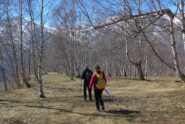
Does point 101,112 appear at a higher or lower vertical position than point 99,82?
lower

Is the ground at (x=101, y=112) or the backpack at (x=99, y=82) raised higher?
the backpack at (x=99, y=82)

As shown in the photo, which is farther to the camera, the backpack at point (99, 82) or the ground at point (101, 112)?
the backpack at point (99, 82)

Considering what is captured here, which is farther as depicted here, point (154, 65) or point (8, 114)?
point (154, 65)

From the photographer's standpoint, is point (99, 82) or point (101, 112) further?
point (101, 112)

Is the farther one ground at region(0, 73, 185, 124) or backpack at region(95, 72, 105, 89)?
backpack at region(95, 72, 105, 89)

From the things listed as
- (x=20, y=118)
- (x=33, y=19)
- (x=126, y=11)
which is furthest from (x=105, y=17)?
(x=33, y=19)

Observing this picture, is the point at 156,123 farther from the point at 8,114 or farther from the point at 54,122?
the point at 8,114

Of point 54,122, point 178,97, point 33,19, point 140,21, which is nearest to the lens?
point 140,21

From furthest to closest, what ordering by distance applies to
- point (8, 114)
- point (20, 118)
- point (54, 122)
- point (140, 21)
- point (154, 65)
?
point (154, 65) → point (8, 114) → point (20, 118) → point (54, 122) → point (140, 21)

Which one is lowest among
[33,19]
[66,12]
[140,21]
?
[140,21]

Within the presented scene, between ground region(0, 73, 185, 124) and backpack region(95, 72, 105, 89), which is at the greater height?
backpack region(95, 72, 105, 89)

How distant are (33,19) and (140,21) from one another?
13.7 m

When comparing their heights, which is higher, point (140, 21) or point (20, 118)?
point (140, 21)

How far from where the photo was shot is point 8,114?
1554 centimetres
